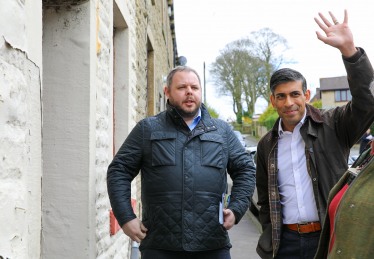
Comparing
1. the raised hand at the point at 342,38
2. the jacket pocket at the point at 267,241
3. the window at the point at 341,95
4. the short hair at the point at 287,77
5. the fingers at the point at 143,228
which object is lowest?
the jacket pocket at the point at 267,241

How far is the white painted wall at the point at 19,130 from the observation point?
1.49 meters

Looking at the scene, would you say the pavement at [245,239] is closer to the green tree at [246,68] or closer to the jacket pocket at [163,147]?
the jacket pocket at [163,147]

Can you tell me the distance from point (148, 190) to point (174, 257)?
465mm

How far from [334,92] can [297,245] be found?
5112cm

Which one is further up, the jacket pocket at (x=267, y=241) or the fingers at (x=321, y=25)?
the fingers at (x=321, y=25)

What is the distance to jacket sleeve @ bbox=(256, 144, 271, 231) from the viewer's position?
9.62ft

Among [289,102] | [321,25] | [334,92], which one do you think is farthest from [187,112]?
[334,92]

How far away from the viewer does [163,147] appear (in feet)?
8.37

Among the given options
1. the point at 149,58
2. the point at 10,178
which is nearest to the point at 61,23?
the point at 10,178

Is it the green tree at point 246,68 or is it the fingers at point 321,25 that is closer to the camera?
the fingers at point 321,25

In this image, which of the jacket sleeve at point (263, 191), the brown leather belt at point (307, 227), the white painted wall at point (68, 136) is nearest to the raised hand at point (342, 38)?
the jacket sleeve at point (263, 191)

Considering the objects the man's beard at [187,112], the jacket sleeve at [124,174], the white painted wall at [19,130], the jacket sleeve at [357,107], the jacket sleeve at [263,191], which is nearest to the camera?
the white painted wall at [19,130]

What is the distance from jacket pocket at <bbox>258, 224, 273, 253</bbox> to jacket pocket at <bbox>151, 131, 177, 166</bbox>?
3.08ft

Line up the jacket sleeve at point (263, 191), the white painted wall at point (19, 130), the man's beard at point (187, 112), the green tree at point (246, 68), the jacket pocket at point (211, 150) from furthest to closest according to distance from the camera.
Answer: the green tree at point (246, 68) < the jacket sleeve at point (263, 191) < the man's beard at point (187, 112) < the jacket pocket at point (211, 150) < the white painted wall at point (19, 130)
